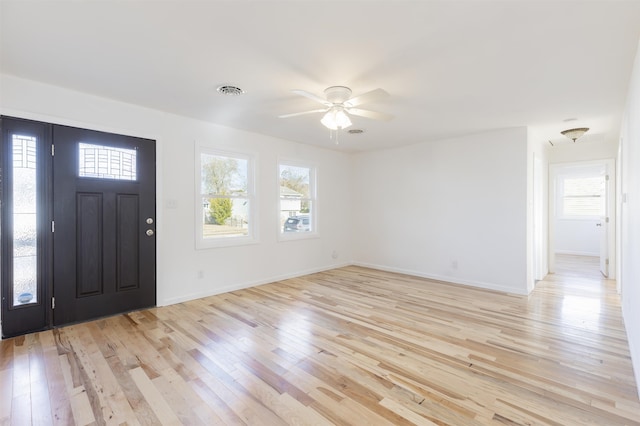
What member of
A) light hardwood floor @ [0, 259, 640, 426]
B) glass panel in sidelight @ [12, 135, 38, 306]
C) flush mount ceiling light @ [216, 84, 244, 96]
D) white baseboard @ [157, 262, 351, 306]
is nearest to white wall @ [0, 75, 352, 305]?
white baseboard @ [157, 262, 351, 306]

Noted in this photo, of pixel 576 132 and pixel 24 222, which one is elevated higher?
pixel 576 132

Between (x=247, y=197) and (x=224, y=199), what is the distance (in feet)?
1.31

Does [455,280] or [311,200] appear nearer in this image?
[455,280]

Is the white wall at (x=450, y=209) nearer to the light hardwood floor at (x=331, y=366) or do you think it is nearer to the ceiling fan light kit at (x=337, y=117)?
the light hardwood floor at (x=331, y=366)

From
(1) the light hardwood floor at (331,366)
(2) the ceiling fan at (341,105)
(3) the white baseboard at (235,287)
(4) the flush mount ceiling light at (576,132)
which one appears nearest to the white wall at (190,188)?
(3) the white baseboard at (235,287)

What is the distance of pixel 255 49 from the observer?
7.63ft

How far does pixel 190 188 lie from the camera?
4.16 meters

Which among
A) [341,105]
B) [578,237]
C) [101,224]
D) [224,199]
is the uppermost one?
[341,105]

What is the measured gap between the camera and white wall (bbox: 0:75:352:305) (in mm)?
3172

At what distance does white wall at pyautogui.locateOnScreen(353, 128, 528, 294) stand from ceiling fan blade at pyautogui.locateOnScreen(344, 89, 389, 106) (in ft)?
Answer: 9.78

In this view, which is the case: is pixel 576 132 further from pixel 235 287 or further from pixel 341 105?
pixel 235 287

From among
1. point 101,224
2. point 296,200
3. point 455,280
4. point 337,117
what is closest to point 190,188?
point 101,224

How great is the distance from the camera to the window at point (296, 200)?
5.47 metres

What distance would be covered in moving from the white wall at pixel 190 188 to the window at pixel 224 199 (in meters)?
0.13
